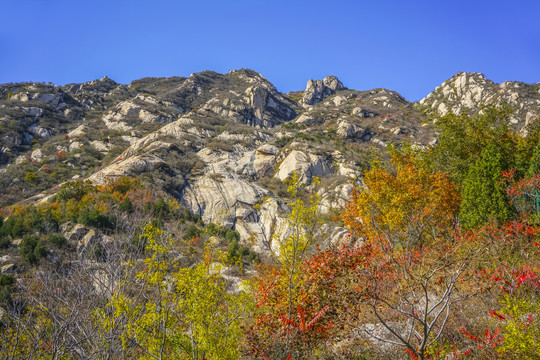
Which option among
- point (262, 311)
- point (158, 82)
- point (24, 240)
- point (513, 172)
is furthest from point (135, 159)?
point (158, 82)

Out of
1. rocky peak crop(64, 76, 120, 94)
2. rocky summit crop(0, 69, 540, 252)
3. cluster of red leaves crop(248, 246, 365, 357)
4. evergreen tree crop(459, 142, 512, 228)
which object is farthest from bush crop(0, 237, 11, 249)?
rocky peak crop(64, 76, 120, 94)

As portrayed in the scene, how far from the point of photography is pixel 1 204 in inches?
1141

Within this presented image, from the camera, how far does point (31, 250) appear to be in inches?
740

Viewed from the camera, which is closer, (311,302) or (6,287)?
(311,302)

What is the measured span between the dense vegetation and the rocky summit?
3693 mm

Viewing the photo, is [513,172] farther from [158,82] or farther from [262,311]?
[158,82]

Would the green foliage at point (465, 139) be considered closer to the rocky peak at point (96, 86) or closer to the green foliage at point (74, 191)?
the green foliage at point (74, 191)

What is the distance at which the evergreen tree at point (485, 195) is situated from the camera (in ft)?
41.9

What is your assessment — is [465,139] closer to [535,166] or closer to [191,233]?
[535,166]

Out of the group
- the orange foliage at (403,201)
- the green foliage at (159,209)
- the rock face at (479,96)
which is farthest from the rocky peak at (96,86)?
the orange foliage at (403,201)

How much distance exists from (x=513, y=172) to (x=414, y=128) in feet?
145

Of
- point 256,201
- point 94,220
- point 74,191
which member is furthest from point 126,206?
point 256,201

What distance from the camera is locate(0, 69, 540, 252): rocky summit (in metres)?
30.9

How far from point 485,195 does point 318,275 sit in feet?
36.0
